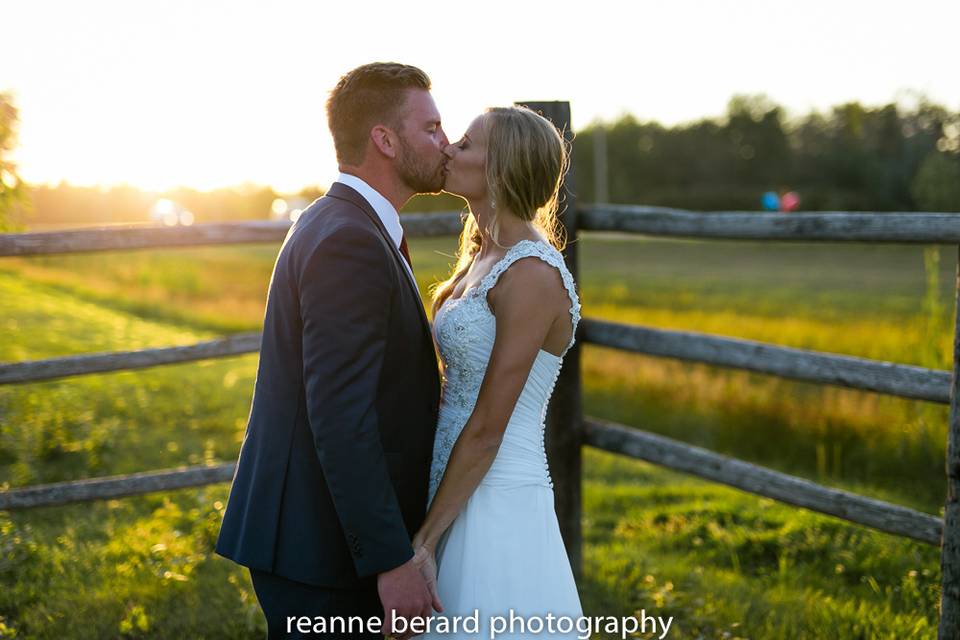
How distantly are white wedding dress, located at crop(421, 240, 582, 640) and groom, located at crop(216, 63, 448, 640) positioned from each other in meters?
0.16

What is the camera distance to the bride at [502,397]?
8.55ft

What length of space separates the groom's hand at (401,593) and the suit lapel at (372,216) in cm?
68

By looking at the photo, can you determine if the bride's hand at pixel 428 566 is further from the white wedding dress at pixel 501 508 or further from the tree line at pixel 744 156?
the tree line at pixel 744 156

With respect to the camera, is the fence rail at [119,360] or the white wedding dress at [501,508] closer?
the white wedding dress at [501,508]

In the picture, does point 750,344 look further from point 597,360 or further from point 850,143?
point 850,143

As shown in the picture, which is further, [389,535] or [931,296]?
[931,296]

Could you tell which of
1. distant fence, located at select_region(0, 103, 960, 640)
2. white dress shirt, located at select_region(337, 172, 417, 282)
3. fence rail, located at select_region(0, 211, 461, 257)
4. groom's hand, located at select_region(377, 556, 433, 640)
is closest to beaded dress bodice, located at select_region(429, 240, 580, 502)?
white dress shirt, located at select_region(337, 172, 417, 282)

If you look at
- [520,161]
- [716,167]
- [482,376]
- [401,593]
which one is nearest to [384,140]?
[520,161]

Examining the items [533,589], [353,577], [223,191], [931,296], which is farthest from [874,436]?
[223,191]

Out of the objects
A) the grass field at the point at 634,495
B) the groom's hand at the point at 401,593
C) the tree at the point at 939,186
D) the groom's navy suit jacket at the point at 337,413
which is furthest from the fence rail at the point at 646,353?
the tree at the point at 939,186

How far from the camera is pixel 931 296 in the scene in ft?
18.9

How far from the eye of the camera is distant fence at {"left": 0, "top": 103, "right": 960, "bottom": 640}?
3615 mm

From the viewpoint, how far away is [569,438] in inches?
174

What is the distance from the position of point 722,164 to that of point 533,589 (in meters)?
54.7
